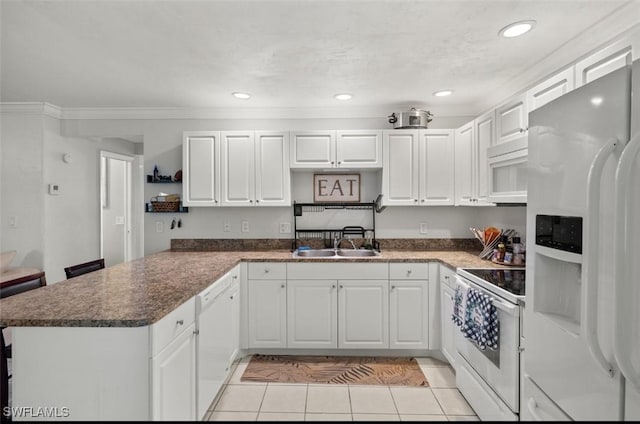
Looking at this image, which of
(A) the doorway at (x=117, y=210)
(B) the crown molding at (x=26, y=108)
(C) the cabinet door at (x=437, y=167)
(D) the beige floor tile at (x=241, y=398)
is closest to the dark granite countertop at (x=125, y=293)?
(C) the cabinet door at (x=437, y=167)

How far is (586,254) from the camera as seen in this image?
3.36 ft

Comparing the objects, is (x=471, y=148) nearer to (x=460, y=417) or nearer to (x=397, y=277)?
(x=397, y=277)

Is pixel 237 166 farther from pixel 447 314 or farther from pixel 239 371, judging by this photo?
pixel 447 314

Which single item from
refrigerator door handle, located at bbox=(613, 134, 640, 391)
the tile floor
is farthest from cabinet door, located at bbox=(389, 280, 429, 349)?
refrigerator door handle, located at bbox=(613, 134, 640, 391)

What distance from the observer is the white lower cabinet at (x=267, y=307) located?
9.49 ft

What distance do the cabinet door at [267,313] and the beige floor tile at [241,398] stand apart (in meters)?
0.46

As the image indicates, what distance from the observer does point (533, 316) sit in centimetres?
138

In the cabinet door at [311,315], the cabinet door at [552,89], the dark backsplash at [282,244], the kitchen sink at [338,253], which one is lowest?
the cabinet door at [311,315]

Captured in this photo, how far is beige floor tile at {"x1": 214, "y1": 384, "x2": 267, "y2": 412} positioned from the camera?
86.7 inches

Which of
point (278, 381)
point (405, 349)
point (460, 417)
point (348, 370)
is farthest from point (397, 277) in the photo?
point (278, 381)

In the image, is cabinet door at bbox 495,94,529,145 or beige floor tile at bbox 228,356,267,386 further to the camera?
beige floor tile at bbox 228,356,267,386

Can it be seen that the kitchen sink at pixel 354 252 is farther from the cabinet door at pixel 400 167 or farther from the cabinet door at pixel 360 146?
the cabinet door at pixel 360 146

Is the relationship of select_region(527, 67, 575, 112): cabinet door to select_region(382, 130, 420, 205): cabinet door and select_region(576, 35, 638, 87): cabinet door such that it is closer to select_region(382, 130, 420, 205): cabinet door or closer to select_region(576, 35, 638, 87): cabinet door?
select_region(576, 35, 638, 87): cabinet door

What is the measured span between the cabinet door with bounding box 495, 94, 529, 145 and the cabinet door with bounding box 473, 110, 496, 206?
0.09m
